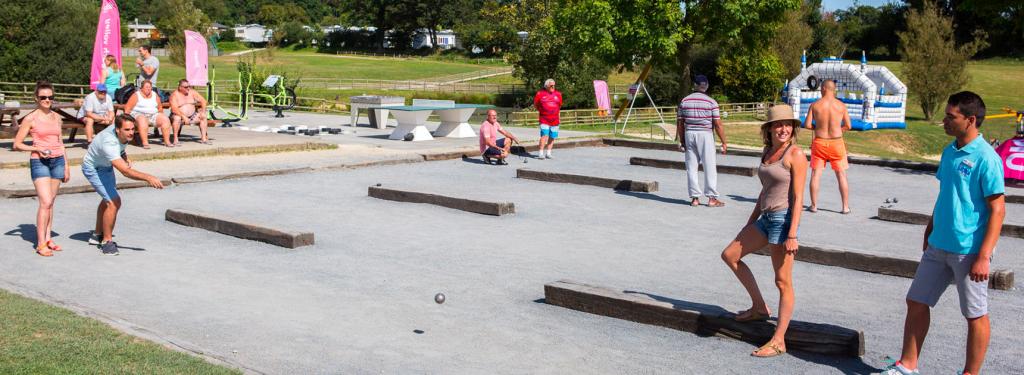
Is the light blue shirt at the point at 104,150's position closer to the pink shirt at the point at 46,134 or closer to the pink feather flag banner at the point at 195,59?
the pink shirt at the point at 46,134

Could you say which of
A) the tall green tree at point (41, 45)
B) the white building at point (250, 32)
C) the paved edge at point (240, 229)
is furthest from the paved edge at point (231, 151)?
the white building at point (250, 32)

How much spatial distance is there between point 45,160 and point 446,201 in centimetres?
481

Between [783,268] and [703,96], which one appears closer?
[783,268]

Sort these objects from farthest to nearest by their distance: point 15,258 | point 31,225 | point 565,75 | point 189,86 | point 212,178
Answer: point 565,75 < point 189,86 < point 212,178 < point 31,225 < point 15,258

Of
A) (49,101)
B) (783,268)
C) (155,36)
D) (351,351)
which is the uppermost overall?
(155,36)

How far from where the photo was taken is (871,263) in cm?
871

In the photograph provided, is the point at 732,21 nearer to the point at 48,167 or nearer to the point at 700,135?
the point at 700,135

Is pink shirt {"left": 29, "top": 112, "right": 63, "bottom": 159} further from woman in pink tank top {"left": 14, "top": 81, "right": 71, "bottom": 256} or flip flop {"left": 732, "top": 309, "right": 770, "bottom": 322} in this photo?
flip flop {"left": 732, "top": 309, "right": 770, "bottom": 322}

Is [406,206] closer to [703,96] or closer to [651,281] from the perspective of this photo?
[703,96]

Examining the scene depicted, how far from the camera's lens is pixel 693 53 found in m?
61.2

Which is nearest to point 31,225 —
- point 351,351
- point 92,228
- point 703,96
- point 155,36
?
point 92,228

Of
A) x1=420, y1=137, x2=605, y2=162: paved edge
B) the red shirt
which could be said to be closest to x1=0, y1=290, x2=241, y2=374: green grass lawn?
x1=420, y1=137, x2=605, y2=162: paved edge

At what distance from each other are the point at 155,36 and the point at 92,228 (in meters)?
99.8

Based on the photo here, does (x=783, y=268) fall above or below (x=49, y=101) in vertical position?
below
